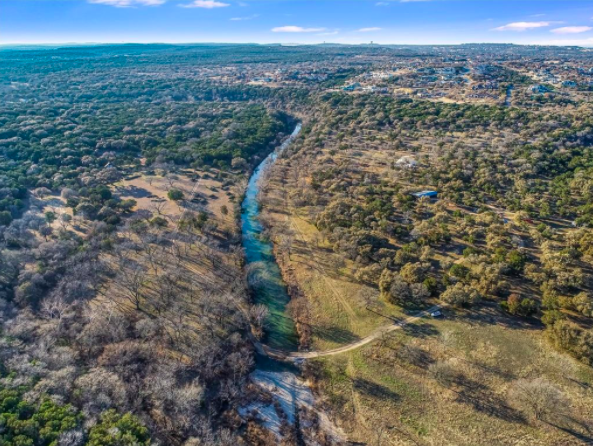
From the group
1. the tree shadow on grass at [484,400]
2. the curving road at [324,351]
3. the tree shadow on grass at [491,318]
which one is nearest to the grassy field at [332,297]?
the curving road at [324,351]

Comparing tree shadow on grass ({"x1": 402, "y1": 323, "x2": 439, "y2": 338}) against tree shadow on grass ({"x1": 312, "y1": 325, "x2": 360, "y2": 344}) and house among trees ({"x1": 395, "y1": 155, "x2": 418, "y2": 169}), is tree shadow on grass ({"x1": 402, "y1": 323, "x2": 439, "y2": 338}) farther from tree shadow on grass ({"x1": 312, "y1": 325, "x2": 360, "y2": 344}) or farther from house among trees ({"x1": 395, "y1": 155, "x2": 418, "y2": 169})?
house among trees ({"x1": 395, "y1": 155, "x2": 418, "y2": 169})

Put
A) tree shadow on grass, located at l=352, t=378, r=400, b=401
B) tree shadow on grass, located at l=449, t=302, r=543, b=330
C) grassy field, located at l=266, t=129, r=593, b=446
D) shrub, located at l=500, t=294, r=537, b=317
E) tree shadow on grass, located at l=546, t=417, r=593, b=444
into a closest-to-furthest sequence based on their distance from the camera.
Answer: tree shadow on grass, located at l=546, t=417, r=593, b=444 → grassy field, located at l=266, t=129, r=593, b=446 → tree shadow on grass, located at l=352, t=378, r=400, b=401 → tree shadow on grass, located at l=449, t=302, r=543, b=330 → shrub, located at l=500, t=294, r=537, b=317

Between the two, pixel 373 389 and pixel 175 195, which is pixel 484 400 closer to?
pixel 373 389

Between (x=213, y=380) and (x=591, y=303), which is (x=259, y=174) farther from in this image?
(x=591, y=303)

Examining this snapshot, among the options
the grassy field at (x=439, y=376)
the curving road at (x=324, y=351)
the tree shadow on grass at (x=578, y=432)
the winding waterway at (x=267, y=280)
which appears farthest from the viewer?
the winding waterway at (x=267, y=280)

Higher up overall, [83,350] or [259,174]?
[259,174]

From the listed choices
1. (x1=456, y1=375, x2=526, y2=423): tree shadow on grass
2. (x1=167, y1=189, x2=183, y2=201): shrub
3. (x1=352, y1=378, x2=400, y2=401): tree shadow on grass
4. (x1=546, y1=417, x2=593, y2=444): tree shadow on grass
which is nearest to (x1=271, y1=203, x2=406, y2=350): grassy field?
(x1=352, y1=378, x2=400, y2=401): tree shadow on grass

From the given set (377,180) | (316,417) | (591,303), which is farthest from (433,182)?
(316,417)

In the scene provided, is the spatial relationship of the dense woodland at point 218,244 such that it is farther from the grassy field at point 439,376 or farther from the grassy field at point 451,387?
the grassy field at point 451,387
